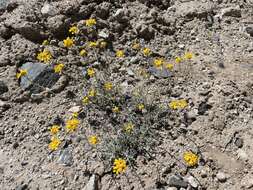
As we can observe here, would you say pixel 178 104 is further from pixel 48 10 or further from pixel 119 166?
pixel 48 10

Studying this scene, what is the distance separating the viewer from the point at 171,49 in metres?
6.54

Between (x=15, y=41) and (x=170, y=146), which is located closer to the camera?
(x=170, y=146)

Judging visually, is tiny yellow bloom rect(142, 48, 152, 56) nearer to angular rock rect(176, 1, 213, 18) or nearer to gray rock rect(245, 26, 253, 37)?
angular rock rect(176, 1, 213, 18)

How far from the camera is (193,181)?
4.89 m

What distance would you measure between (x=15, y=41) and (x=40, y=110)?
132 cm

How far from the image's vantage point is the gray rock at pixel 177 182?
16.0ft

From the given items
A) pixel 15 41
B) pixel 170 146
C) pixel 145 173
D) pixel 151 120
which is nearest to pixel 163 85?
pixel 151 120

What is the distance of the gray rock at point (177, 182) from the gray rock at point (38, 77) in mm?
2290

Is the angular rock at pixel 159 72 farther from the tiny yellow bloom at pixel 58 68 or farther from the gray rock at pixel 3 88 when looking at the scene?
the gray rock at pixel 3 88

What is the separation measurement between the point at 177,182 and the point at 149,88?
5.31 feet

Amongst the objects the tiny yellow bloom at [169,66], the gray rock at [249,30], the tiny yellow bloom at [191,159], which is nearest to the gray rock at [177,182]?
the tiny yellow bloom at [191,159]

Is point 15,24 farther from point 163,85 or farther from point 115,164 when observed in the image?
point 115,164

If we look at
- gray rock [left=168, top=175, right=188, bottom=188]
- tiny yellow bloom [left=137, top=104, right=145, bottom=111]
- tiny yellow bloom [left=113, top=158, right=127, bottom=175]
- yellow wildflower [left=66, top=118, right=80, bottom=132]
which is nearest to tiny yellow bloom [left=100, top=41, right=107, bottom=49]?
tiny yellow bloom [left=137, top=104, right=145, bottom=111]

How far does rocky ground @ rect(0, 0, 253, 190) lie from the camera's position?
5.03m
